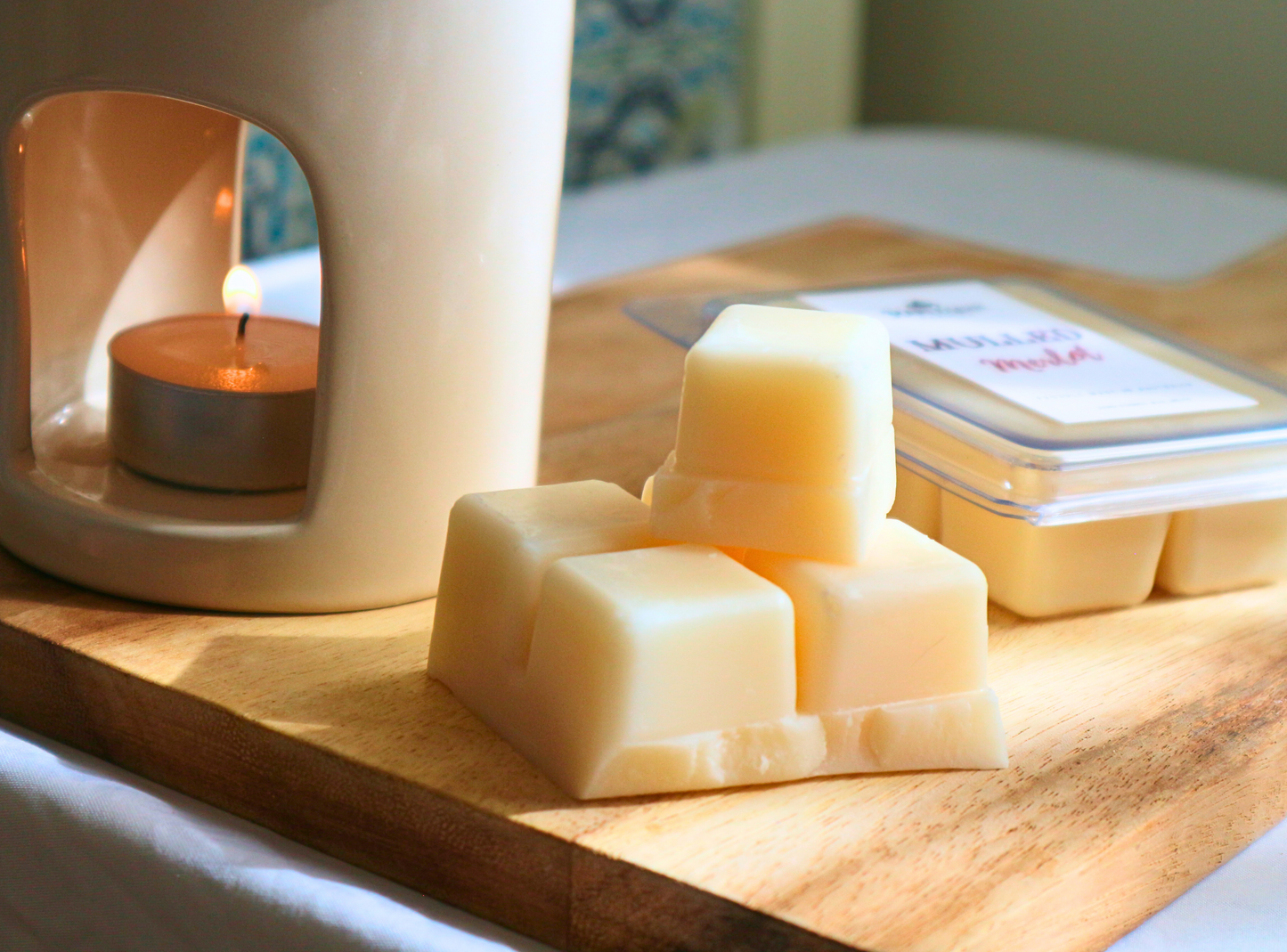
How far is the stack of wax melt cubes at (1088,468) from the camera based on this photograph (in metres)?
0.54

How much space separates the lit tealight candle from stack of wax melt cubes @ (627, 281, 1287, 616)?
0.25 metres

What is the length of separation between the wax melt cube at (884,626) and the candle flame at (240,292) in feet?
0.88

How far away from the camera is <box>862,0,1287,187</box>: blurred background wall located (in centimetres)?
239

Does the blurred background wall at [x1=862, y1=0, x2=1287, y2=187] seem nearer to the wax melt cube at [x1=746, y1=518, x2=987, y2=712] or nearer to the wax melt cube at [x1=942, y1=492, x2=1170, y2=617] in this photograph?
the wax melt cube at [x1=942, y1=492, x2=1170, y2=617]

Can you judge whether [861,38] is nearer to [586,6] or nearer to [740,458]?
[586,6]

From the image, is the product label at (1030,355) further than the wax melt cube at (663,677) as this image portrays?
Yes

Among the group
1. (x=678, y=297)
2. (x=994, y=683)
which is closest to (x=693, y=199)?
(x=678, y=297)

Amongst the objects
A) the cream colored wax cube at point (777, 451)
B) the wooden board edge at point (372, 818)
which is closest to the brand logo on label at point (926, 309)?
the cream colored wax cube at point (777, 451)

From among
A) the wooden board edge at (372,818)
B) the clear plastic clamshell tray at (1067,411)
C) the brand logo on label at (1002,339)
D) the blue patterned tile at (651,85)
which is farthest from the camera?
the blue patterned tile at (651,85)

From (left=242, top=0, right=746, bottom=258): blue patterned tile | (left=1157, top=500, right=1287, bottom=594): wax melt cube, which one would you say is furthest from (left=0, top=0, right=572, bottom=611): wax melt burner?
(left=242, top=0, right=746, bottom=258): blue patterned tile

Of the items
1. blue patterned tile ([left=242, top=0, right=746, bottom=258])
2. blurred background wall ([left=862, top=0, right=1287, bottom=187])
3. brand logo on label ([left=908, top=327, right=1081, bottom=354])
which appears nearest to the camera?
brand logo on label ([left=908, top=327, right=1081, bottom=354])

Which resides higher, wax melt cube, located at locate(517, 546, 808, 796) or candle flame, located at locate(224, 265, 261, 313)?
candle flame, located at locate(224, 265, 261, 313)

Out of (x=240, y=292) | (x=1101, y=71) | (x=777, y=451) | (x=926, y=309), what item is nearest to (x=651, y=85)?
(x=1101, y=71)

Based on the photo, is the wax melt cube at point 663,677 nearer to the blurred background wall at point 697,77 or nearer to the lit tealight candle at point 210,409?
the lit tealight candle at point 210,409
